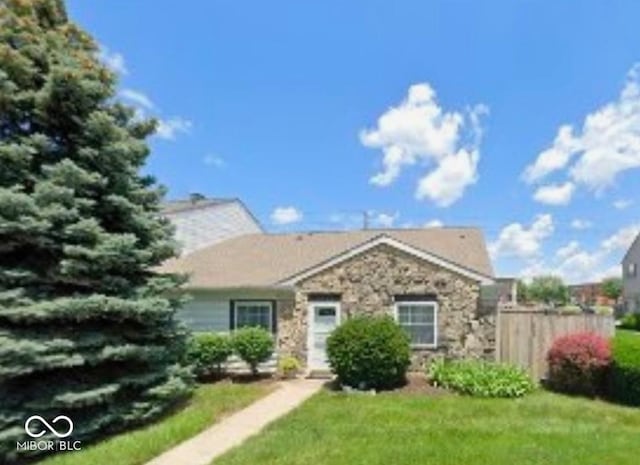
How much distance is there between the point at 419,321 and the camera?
18.9 metres

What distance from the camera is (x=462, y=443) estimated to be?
11.1 metres

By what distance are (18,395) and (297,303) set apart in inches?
354

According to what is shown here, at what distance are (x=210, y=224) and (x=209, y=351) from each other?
9.09 meters

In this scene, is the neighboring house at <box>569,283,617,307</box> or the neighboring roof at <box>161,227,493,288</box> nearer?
the neighboring roof at <box>161,227,493,288</box>

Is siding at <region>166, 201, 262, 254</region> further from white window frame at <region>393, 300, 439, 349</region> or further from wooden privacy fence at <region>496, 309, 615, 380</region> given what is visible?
wooden privacy fence at <region>496, 309, 615, 380</region>

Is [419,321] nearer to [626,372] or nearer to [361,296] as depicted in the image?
[361,296]

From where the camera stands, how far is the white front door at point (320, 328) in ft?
64.0

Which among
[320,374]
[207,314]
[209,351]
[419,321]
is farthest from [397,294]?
[207,314]

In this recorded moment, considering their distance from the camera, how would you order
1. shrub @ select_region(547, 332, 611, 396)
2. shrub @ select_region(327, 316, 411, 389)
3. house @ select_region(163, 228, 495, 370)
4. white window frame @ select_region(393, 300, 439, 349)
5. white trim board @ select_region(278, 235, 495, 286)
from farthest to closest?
white window frame @ select_region(393, 300, 439, 349), house @ select_region(163, 228, 495, 370), white trim board @ select_region(278, 235, 495, 286), shrub @ select_region(327, 316, 411, 389), shrub @ select_region(547, 332, 611, 396)

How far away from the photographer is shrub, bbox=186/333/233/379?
59.7 feet

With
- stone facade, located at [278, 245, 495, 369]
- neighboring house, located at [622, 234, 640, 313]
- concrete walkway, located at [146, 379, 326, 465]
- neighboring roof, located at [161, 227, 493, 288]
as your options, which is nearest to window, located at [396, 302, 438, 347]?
stone facade, located at [278, 245, 495, 369]

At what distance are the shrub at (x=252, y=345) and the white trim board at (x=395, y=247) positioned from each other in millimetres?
1886

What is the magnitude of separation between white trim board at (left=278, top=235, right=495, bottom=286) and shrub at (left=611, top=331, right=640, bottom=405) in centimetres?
412

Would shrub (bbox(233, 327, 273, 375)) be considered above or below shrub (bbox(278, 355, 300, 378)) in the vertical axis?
above
